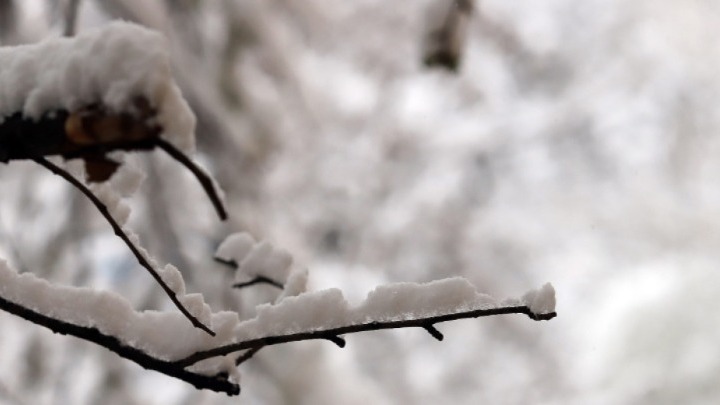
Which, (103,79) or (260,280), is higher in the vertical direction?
(260,280)

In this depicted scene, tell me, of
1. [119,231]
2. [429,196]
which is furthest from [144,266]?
[429,196]

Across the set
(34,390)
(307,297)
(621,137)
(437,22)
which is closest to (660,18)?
(621,137)

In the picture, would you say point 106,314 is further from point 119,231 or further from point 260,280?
point 260,280

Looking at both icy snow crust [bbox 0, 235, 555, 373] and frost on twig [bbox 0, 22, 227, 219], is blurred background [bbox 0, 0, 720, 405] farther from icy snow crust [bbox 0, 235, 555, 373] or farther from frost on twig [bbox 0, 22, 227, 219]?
frost on twig [bbox 0, 22, 227, 219]

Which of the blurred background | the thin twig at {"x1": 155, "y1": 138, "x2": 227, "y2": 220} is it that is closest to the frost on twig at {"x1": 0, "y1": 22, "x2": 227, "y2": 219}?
the thin twig at {"x1": 155, "y1": 138, "x2": 227, "y2": 220}

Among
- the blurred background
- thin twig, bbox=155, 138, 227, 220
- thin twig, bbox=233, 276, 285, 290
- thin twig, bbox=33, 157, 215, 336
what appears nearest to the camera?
thin twig, bbox=155, 138, 227, 220

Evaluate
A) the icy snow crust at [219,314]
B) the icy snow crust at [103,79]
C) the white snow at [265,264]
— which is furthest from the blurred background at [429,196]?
the icy snow crust at [103,79]
